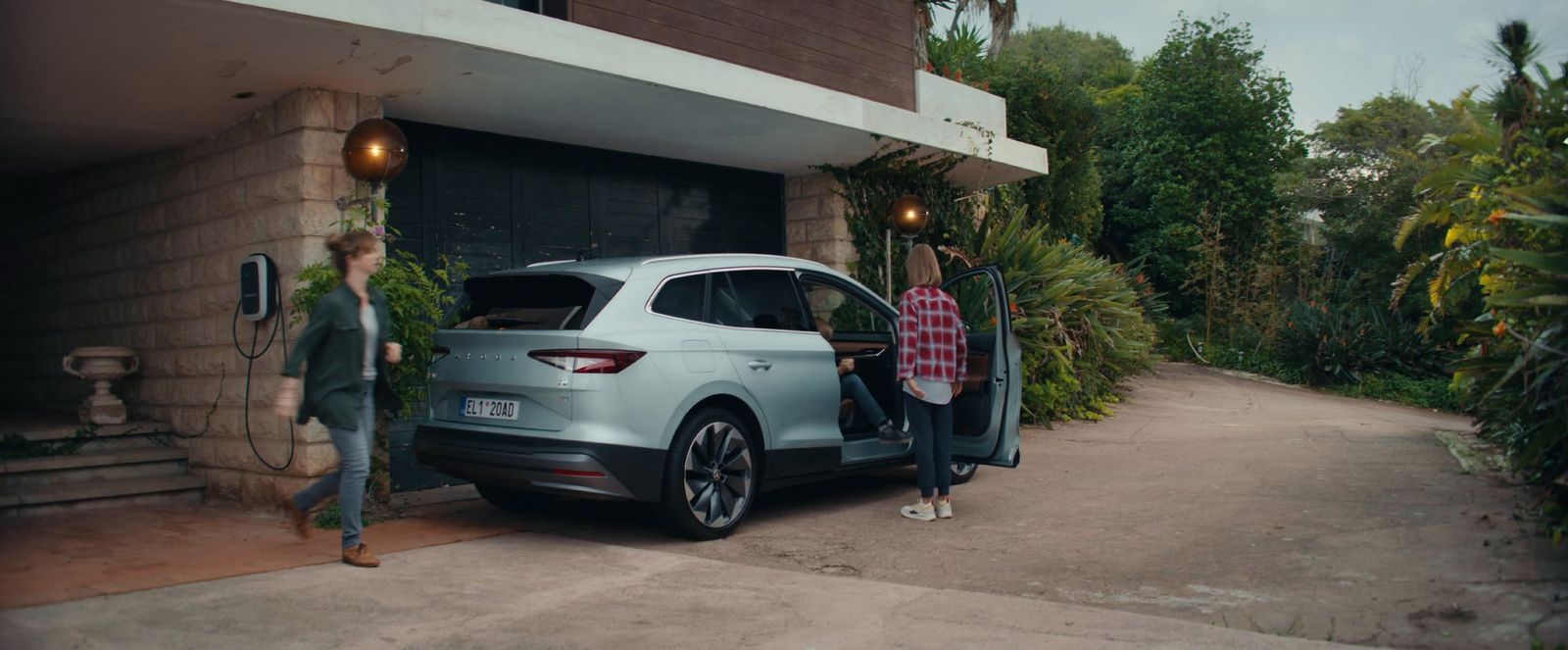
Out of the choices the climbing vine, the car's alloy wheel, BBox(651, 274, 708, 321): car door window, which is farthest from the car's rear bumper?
the climbing vine

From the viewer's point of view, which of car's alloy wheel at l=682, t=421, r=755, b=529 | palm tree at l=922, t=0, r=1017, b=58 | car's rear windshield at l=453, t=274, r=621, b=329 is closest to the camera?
car's rear windshield at l=453, t=274, r=621, b=329

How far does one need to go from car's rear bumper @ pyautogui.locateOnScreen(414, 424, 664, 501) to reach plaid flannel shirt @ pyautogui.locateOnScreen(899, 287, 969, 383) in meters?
1.73

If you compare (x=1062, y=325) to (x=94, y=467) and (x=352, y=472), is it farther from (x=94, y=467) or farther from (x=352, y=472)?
(x=94, y=467)

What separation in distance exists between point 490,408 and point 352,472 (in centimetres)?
82

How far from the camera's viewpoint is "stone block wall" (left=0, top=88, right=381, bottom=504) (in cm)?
698

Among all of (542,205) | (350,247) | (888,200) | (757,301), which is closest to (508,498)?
(757,301)

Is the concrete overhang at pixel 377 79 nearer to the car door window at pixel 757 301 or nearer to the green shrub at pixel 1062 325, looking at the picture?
the car door window at pixel 757 301

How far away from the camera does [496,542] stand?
6105 millimetres

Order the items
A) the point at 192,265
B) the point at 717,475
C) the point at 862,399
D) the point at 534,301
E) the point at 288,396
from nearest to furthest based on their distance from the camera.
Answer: the point at 288,396 → the point at 534,301 → the point at 717,475 → the point at 862,399 → the point at 192,265

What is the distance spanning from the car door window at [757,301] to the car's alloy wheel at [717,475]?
69 cm

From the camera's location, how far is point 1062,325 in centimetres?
1132

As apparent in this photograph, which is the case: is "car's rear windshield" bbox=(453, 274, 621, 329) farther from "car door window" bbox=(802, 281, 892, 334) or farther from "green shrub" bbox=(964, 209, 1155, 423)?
"green shrub" bbox=(964, 209, 1155, 423)

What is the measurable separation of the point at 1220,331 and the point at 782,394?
1401 cm

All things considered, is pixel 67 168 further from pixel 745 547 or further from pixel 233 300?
pixel 745 547
